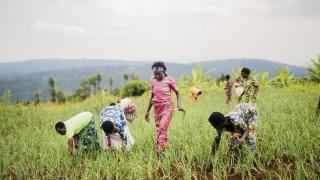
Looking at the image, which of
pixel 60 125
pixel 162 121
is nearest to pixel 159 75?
pixel 162 121

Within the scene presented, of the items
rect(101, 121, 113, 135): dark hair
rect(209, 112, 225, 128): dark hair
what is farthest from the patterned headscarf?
rect(209, 112, 225, 128): dark hair

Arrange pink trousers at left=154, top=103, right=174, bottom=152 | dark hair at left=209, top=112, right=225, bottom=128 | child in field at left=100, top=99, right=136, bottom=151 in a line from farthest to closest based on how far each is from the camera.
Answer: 1. pink trousers at left=154, top=103, right=174, bottom=152
2. child in field at left=100, top=99, right=136, bottom=151
3. dark hair at left=209, top=112, right=225, bottom=128

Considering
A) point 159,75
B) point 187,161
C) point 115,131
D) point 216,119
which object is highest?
point 159,75

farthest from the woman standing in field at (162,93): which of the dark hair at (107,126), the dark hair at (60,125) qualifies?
the dark hair at (60,125)

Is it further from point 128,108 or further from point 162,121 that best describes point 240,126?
point 128,108

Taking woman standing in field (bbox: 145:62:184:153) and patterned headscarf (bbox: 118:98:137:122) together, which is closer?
woman standing in field (bbox: 145:62:184:153)

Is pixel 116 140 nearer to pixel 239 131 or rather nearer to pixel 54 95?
pixel 239 131

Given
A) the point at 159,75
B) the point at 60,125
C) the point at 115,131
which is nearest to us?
the point at 60,125

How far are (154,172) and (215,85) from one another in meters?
17.8

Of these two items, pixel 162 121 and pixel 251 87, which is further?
pixel 251 87

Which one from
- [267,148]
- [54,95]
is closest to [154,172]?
[267,148]

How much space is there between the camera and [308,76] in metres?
20.6

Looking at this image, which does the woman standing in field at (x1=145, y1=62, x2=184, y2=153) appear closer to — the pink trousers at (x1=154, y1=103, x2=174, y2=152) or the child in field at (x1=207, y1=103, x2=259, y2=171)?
the pink trousers at (x1=154, y1=103, x2=174, y2=152)

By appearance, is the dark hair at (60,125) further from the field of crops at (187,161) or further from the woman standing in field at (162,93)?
the woman standing in field at (162,93)
